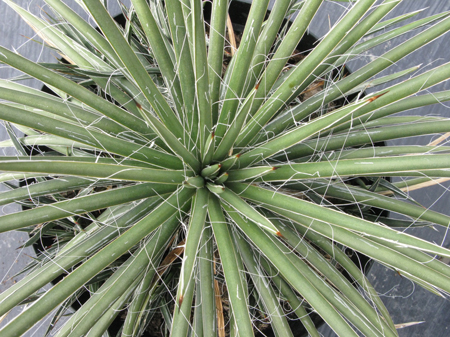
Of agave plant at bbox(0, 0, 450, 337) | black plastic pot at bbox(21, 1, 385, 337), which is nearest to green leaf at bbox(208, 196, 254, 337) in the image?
agave plant at bbox(0, 0, 450, 337)

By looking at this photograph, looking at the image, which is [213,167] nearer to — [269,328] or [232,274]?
[232,274]

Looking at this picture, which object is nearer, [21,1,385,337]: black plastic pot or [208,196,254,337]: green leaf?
[208,196,254,337]: green leaf

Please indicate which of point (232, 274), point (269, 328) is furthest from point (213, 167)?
point (269, 328)

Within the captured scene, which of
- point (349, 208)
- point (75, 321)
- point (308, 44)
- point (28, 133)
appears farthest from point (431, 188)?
point (28, 133)

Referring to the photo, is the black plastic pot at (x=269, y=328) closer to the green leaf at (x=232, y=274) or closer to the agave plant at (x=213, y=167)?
the agave plant at (x=213, y=167)

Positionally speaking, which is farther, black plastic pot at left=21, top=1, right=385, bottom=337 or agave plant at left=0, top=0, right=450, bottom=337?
black plastic pot at left=21, top=1, right=385, bottom=337

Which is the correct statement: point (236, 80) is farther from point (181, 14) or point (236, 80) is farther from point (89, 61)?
point (89, 61)

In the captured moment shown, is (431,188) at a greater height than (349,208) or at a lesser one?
lesser

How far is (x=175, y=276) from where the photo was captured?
74 cm

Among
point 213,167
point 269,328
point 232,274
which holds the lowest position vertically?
point 269,328

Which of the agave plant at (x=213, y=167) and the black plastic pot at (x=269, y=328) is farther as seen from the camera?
the black plastic pot at (x=269, y=328)

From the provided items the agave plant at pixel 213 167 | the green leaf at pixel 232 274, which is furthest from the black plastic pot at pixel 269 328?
the green leaf at pixel 232 274

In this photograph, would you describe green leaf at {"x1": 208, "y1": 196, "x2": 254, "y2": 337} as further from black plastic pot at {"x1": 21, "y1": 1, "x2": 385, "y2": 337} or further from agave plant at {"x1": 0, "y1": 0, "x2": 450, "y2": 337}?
black plastic pot at {"x1": 21, "y1": 1, "x2": 385, "y2": 337}

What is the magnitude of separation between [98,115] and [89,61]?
0.18m
